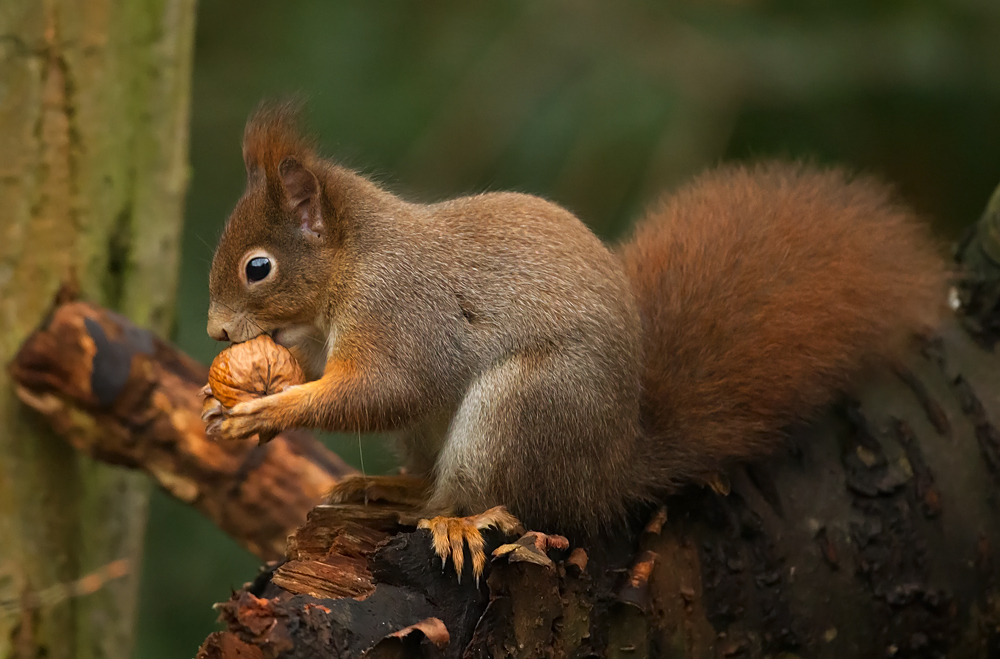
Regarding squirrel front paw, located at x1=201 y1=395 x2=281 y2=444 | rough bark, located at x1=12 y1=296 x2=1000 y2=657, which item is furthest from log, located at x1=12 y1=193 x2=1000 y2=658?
squirrel front paw, located at x1=201 y1=395 x2=281 y2=444

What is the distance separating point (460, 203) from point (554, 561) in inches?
22.2

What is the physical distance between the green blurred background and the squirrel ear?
1.14 metres

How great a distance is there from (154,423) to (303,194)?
1.90 feet

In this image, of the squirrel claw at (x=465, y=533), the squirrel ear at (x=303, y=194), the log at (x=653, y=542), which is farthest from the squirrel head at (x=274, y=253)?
the squirrel claw at (x=465, y=533)

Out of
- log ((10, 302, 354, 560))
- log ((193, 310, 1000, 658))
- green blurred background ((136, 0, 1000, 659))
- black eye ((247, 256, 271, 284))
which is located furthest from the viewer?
green blurred background ((136, 0, 1000, 659))

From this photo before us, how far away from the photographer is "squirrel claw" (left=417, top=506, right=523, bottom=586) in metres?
1.12

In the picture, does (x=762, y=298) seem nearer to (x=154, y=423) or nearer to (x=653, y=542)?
(x=653, y=542)

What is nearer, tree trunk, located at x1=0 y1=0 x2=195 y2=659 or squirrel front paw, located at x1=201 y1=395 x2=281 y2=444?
squirrel front paw, located at x1=201 y1=395 x2=281 y2=444

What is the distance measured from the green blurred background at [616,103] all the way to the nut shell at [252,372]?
1.13 m

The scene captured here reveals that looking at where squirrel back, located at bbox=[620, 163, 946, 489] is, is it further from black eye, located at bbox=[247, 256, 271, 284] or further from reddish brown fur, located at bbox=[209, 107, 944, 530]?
black eye, located at bbox=[247, 256, 271, 284]

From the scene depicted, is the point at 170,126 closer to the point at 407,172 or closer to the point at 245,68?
the point at 407,172

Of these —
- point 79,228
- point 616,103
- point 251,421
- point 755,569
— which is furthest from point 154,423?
point 616,103

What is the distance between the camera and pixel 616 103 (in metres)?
2.69

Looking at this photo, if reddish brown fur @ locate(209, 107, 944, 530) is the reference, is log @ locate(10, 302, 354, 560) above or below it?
below
